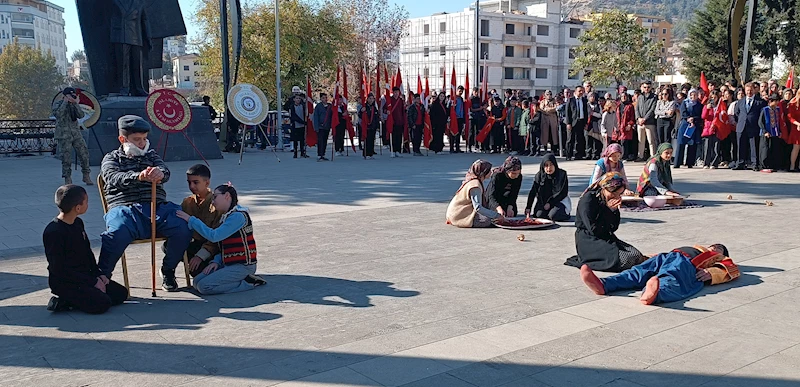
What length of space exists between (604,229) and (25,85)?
6219 centimetres

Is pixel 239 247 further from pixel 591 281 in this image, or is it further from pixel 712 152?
pixel 712 152

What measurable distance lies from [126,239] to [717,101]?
14.1m

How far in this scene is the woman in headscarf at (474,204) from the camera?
882 centimetres

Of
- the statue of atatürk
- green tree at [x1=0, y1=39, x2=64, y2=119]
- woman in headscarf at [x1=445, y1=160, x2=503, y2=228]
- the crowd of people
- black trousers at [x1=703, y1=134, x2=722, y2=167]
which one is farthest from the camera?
green tree at [x1=0, y1=39, x2=64, y2=119]

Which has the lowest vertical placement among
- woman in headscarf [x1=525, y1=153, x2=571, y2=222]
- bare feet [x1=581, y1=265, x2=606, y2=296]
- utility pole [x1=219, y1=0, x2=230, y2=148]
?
bare feet [x1=581, y1=265, x2=606, y2=296]

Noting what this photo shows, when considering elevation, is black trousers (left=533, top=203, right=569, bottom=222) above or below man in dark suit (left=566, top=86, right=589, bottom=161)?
below

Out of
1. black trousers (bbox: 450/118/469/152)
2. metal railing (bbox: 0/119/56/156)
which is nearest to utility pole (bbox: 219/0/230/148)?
metal railing (bbox: 0/119/56/156)

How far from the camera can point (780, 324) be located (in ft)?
16.7

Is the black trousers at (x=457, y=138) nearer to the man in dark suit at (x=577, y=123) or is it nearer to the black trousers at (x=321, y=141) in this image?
the man in dark suit at (x=577, y=123)

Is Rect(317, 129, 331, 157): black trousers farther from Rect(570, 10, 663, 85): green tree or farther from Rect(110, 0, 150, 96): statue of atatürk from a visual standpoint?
Rect(570, 10, 663, 85): green tree

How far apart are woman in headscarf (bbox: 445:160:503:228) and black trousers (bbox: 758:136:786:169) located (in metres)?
8.86

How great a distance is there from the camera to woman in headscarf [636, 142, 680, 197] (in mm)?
10500

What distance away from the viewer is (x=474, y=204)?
889 centimetres

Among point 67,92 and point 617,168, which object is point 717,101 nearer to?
point 617,168
